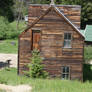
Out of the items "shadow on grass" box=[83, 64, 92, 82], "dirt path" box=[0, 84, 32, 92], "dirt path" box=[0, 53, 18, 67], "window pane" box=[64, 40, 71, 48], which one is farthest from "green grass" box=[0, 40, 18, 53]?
"dirt path" box=[0, 84, 32, 92]

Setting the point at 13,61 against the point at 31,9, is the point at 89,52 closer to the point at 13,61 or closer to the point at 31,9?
the point at 13,61

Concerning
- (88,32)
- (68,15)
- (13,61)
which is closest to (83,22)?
(88,32)

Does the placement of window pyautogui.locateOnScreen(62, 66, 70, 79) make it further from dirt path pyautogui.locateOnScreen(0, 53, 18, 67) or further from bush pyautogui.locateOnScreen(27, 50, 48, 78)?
dirt path pyautogui.locateOnScreen(0, 53, 18, 67)

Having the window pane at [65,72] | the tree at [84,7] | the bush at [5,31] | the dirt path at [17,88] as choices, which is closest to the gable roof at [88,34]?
the tree at [84,7]

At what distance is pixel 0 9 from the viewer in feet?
215

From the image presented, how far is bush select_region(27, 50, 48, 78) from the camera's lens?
22.7m

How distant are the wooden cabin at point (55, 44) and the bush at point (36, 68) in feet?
2.01

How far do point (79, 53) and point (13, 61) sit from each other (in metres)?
14.3

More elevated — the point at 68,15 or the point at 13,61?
the point at 68,15

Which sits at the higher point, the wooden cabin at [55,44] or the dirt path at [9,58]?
the wooden cabin at [55,44]

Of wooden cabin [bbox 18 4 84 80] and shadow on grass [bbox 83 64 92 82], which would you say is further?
shadow on grass [bbox 83 64 92 82]

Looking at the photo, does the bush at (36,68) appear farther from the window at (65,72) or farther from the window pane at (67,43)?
the window pane at (67,43)

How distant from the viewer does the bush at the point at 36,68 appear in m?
22.7

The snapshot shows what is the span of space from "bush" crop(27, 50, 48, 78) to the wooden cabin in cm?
61
